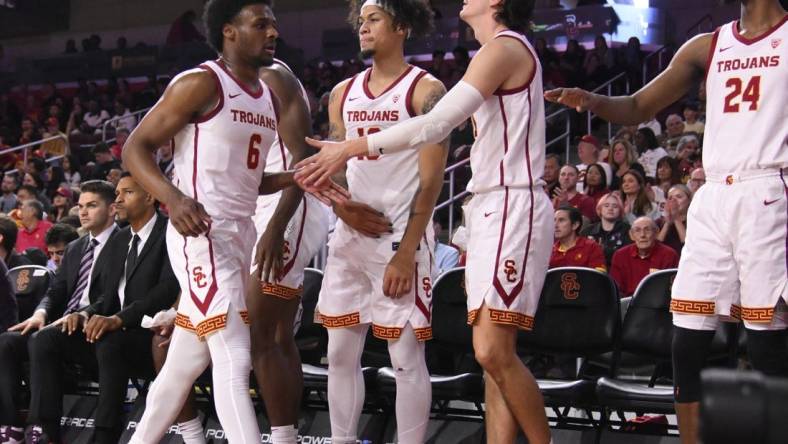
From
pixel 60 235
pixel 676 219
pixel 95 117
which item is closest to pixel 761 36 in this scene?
pixel 676 219

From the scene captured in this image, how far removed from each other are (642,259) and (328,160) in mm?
3833

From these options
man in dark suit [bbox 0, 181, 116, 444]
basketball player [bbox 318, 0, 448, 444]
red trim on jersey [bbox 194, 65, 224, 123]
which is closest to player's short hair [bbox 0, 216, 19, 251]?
man in dark suit [bbox 0, 181, 116, 444]

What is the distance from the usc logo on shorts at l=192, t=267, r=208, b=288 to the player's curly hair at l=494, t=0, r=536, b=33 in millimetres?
1605

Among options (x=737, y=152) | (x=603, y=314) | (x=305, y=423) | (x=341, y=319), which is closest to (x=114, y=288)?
(x=305, y=423)

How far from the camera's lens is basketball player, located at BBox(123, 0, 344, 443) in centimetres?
395

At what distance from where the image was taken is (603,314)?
537 centimetres

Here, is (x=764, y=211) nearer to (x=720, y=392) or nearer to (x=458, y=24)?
(x=720, y=392)

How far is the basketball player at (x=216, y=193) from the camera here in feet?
13.0

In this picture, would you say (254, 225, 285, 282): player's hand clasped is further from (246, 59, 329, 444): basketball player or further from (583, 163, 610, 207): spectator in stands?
(583, 163, 610, 207): spectator in stands

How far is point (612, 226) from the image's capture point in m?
7.97

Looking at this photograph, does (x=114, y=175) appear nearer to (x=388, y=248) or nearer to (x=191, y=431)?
(x=191, y=431)

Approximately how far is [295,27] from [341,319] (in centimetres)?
1676

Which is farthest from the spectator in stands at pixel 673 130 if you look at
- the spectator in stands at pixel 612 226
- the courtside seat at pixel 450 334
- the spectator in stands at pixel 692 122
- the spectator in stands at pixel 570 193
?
the courtside seat at pixel 450 334

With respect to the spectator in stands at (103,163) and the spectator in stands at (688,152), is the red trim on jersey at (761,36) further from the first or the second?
the spectator in stands at (103,163)
